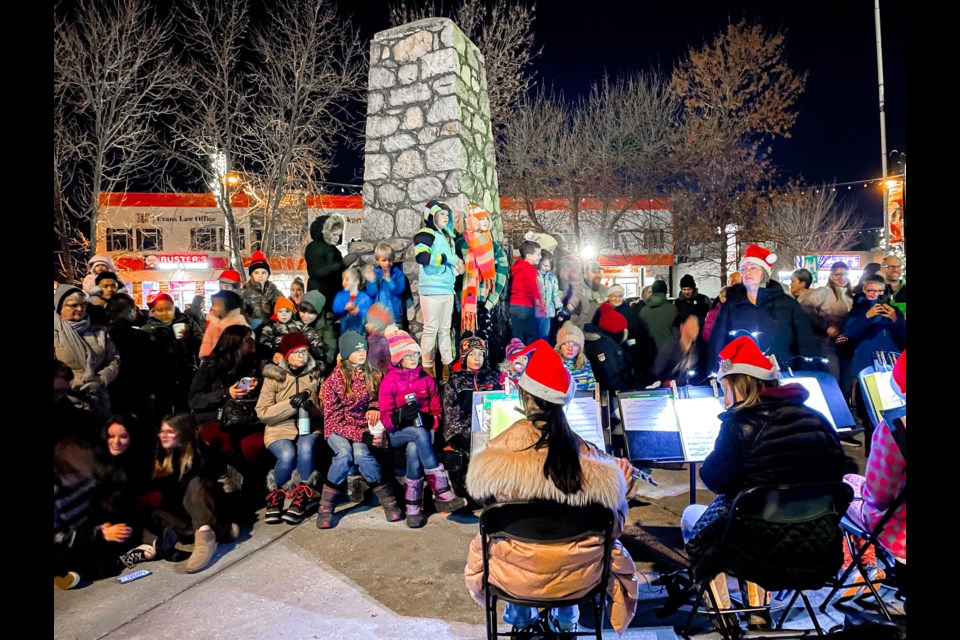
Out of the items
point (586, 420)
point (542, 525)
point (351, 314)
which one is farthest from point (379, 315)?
point (542, 525)

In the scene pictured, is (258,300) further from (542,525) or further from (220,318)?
(542,525)

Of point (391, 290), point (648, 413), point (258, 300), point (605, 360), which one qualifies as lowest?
point (648, 413)

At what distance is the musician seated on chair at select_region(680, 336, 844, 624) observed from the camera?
8.70 feet

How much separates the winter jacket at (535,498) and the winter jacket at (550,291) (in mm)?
5061

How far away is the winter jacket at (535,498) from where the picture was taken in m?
2.42

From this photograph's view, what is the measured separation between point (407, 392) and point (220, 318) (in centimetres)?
218

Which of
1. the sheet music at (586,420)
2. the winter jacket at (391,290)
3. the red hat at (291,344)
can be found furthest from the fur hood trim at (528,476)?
the winter jacket at (391,290)

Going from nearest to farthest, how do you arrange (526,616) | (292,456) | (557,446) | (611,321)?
(557,446), (526,616), (292,456), (611,321)

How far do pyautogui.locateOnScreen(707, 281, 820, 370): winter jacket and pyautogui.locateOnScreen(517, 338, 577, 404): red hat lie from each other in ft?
10.9

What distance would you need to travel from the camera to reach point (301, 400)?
5012 millimetres

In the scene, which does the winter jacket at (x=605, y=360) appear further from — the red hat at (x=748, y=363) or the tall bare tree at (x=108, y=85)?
the tall bare tree at (x=108, y=85)

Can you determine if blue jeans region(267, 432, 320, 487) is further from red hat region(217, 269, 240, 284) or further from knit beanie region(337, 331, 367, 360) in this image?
red hat region(217, 269, 240, 284)

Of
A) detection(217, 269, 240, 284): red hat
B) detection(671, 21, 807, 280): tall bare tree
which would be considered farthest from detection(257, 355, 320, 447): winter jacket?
detection(671, 21, 807, 280): tall bare tree
